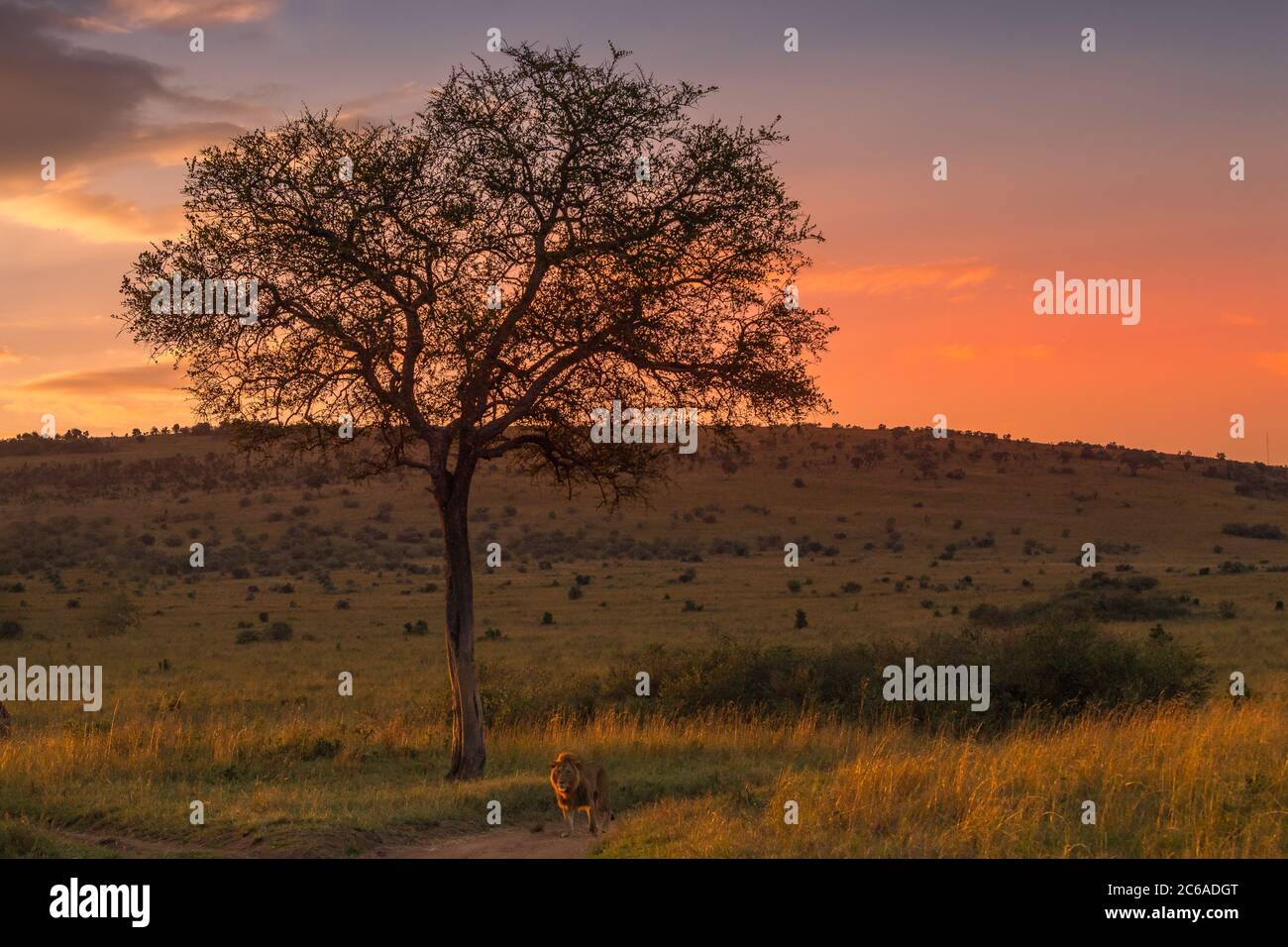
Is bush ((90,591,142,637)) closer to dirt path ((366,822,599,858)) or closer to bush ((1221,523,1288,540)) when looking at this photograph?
dirt path ((366,822,599,858))

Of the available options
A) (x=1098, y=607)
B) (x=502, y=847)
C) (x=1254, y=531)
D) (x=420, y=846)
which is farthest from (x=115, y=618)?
(x=1254, y=531)

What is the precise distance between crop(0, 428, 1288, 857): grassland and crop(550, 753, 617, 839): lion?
637 millimetres

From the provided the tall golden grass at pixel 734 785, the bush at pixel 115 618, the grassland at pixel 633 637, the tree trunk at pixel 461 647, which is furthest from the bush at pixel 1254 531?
the tree trunk at pixel 461 647

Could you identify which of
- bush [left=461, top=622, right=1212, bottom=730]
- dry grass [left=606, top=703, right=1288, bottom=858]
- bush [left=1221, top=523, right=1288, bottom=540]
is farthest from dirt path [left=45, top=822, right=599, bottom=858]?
bush [left=1221, top=523, right=1288, bottom=540]

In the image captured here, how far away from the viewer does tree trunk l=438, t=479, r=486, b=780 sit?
17453mm

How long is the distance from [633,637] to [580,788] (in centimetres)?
3123

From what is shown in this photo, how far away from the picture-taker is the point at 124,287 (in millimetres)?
17250

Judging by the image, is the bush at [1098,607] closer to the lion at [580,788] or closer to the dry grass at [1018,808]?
the dry grass at [1018,808]

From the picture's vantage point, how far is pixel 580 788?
1319cm

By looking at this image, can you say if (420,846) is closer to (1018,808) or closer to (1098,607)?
(1018,808)

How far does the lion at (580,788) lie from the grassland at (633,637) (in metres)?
0.64

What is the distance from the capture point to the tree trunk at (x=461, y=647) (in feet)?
57.3
